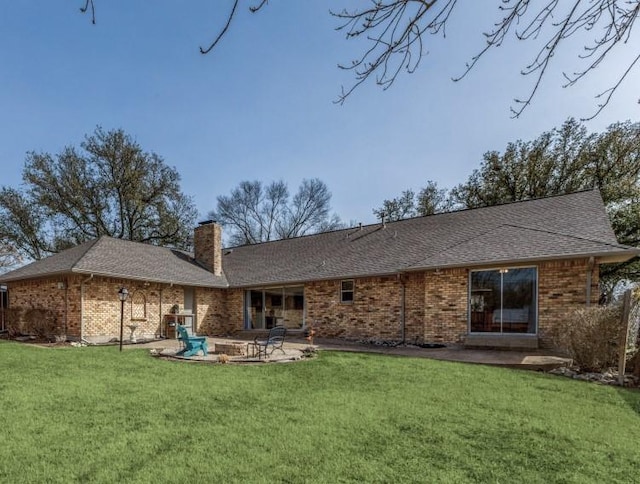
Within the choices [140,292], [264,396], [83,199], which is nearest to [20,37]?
[264,396]

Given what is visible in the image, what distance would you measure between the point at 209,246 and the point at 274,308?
5098 mm

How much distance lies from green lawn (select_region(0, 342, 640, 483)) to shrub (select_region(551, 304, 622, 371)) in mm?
1124

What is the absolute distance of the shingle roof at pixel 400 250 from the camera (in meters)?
11.5

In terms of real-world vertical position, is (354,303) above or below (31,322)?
above

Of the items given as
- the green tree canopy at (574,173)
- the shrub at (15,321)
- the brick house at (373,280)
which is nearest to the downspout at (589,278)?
the brick house at (373,280)

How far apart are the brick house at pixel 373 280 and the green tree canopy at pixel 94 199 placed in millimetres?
10345

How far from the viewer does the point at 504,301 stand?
38.6 feet

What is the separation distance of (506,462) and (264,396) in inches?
146

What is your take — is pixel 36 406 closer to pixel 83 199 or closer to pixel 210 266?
pixel 210 266

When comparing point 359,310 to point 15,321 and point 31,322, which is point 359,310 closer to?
point 31,322

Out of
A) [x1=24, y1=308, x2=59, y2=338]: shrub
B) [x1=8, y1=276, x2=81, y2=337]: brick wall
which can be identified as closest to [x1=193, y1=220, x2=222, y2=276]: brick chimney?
[x1=8, y1=276, x2=81, y2=337]: brick wall

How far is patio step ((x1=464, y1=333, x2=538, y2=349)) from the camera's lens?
10977 mm

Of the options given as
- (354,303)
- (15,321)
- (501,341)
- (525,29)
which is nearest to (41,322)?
(15,321)

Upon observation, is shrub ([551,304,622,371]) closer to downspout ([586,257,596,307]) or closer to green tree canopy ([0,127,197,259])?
downspout ([586,257,596,307])
